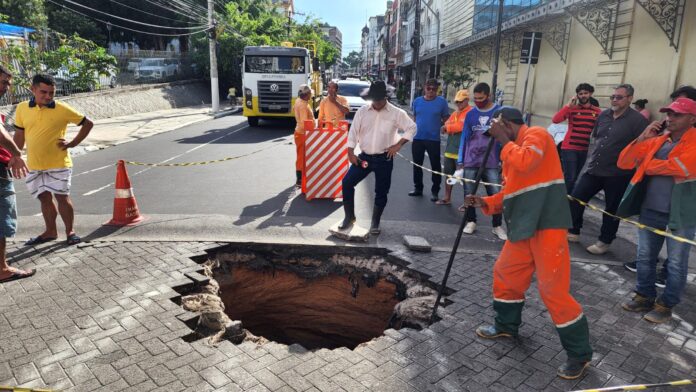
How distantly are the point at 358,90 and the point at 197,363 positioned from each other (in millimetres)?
18779

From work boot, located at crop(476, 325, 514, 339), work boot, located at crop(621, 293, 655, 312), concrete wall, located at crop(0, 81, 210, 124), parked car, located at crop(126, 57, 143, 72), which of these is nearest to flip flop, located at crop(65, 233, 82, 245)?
work boot, located at crop(476, 325, 514, 339)

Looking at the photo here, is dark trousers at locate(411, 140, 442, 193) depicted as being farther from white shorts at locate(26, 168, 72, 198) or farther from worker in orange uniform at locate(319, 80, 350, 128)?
white shorts at locate(26, 168, 72, 198)

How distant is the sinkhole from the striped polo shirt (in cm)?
286

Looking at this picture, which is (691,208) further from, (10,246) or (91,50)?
(91,50)

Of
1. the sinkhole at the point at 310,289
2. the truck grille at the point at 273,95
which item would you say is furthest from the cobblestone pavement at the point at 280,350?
the truck grille at the point at 273,95

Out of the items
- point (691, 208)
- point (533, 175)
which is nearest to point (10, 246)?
point (533, 175)

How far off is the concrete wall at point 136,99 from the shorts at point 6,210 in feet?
38.3

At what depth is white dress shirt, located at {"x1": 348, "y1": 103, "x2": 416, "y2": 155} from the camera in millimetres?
5445

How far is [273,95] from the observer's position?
17.1 m

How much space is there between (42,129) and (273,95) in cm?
1275

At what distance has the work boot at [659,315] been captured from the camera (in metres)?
3.71

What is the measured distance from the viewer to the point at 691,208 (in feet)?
11.9

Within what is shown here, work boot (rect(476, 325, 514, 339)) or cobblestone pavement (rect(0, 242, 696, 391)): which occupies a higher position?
work boot (rect(476, 325, 514, 339))

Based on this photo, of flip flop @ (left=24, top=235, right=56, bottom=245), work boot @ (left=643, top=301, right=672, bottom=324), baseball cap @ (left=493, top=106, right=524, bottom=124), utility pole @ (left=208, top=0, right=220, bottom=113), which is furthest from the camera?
utility pole @ (left=208, top=0, right=220, bottom=113)
